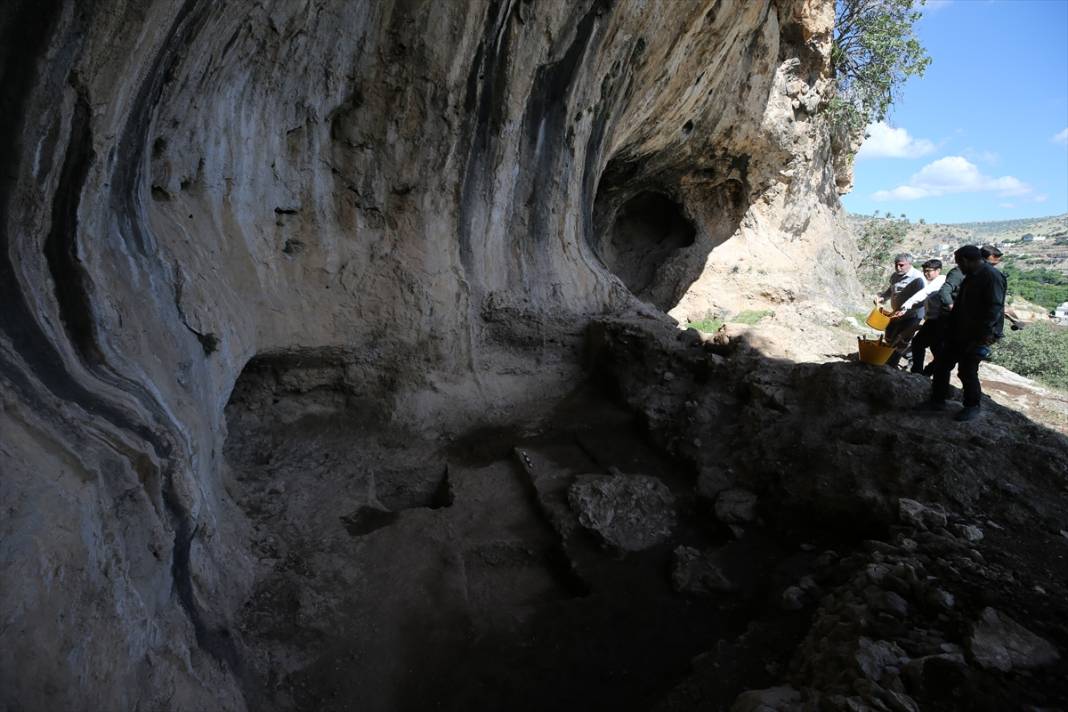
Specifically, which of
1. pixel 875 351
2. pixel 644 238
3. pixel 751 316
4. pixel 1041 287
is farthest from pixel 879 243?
pixel 1041 287

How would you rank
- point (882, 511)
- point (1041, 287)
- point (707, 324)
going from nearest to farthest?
1. point (882, 511)
2. point (707, 324)
3. point (1041, 287)

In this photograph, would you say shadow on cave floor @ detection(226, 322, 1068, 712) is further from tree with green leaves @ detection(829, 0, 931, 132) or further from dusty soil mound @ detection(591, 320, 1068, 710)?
tree with green leaves @ detection(829, 0, 931, 132)

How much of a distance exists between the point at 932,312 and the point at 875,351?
0.62 metres

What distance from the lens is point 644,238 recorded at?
41.7ft

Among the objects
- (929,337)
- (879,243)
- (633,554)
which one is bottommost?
(633,554)

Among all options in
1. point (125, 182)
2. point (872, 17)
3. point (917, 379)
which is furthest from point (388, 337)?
point (872, 17)

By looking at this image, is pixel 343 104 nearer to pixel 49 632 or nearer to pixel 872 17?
pixel 49 632

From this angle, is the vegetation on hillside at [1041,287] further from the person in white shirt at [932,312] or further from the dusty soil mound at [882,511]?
the dusty soil mound at [882,511]

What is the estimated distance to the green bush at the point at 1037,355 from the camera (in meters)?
Answer: 11.9

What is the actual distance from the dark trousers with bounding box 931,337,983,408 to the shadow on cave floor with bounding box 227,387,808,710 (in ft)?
5.80

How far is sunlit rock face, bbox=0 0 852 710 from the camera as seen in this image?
6.86ft

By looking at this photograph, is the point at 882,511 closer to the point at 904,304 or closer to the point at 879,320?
the point at 904,304

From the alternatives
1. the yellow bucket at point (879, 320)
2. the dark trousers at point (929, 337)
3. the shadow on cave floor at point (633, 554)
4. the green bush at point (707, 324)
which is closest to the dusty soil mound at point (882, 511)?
the shadow on cave floor at point (633, 554)

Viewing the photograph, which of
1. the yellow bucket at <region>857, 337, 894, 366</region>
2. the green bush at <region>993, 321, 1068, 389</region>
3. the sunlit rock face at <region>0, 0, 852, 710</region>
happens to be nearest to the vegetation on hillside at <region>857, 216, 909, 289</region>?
the green bush at <region>993, 321, 1068, 389</region>
